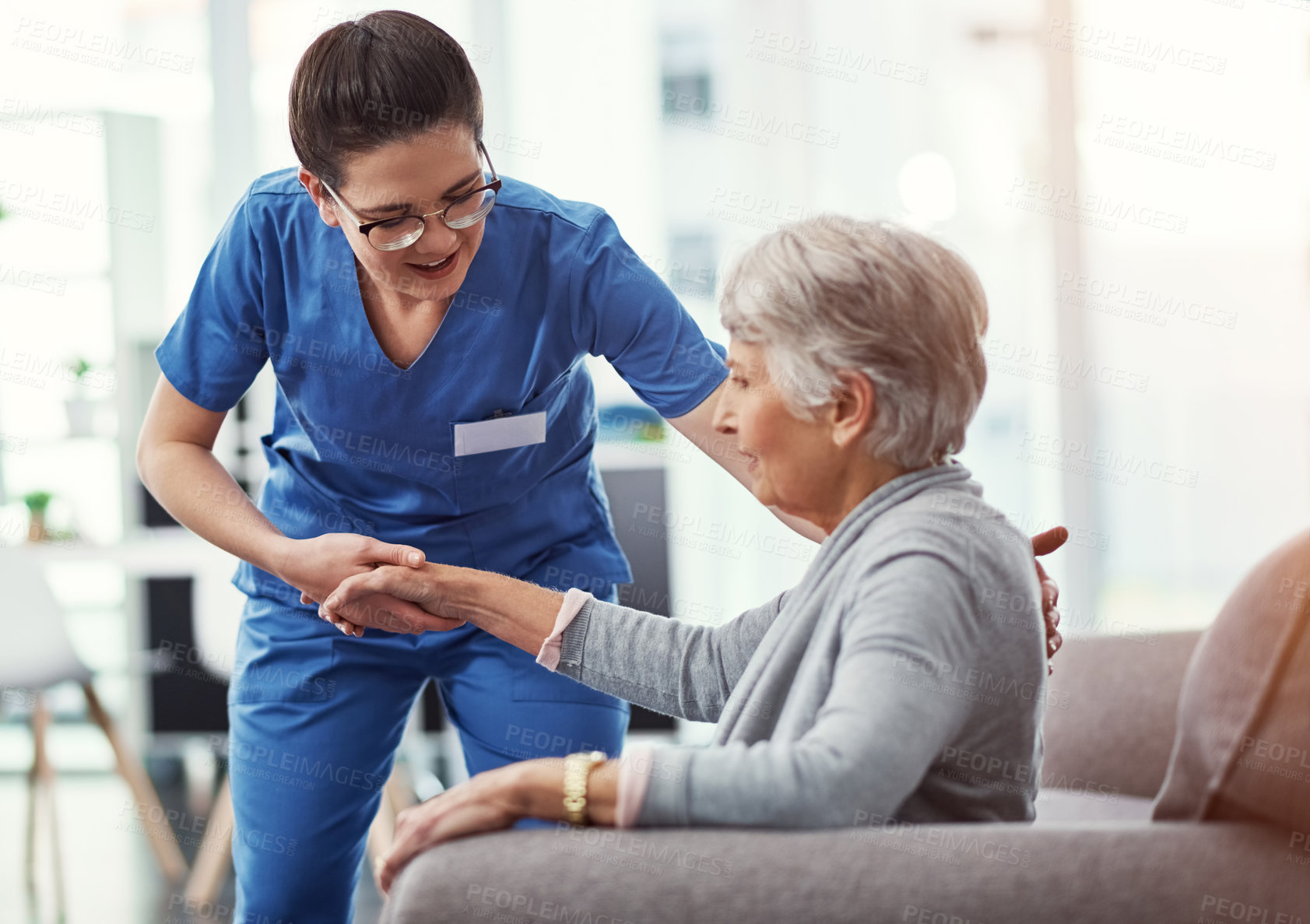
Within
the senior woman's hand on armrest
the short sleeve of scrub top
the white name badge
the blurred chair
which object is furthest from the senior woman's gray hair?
the blurred chair

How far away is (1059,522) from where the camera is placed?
3621mm

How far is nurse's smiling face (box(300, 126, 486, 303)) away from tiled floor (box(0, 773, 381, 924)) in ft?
5.73

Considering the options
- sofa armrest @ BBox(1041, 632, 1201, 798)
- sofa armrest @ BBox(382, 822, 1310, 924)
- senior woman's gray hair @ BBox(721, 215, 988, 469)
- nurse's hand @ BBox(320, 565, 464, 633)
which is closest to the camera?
sofa armrest @ BBox(382, 822, 1310, 924)

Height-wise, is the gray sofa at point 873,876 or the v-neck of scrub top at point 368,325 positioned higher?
the v-neck of scrub top at point 368,325

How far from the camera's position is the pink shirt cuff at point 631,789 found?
0.87 m

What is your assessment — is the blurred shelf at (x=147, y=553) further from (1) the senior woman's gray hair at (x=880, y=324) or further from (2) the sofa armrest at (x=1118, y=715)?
(1) the senior woman's gray hair at (x=880, y=324)

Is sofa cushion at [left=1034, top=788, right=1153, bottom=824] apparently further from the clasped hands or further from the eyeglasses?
the eyeglasses

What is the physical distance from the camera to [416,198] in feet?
4.00

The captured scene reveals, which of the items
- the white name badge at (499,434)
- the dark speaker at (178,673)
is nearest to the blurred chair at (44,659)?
the dark speaker at (178,673)

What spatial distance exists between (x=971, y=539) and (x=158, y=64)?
153 inches

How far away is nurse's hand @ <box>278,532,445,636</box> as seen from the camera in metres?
1.33

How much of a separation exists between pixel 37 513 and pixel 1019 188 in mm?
3391

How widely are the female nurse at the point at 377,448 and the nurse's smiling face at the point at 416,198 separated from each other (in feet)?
0.23

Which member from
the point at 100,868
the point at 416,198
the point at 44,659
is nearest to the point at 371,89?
the point at 416,198
